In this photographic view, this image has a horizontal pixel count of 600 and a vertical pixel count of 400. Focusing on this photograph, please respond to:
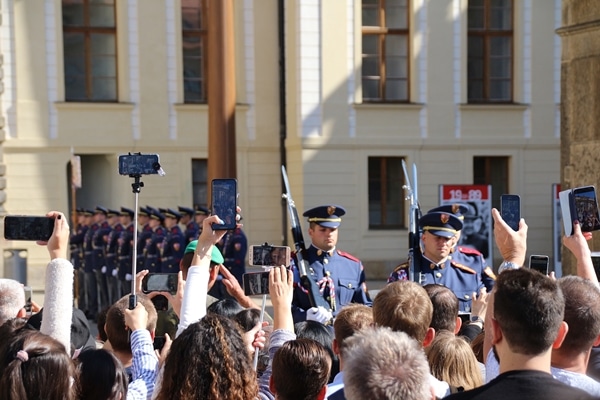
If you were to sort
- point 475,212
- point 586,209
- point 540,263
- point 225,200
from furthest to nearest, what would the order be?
point 475,212, point 540,263, point 586,209, point 225,200

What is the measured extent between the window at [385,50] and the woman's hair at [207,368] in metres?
18.2

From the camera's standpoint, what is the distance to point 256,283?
14.9 feet

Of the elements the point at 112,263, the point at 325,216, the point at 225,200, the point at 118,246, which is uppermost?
the point at 225,200

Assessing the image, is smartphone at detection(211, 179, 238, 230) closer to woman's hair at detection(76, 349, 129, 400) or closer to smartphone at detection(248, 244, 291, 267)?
smartphone at detection(248, 244, 291, 267)

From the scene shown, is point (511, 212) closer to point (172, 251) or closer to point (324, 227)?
point (324, 227)

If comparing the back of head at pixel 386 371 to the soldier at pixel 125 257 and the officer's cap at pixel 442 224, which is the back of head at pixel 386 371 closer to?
the officer's cap at pixel 442 224

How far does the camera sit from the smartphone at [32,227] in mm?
4488

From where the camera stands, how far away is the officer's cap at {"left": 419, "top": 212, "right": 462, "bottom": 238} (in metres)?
7.55

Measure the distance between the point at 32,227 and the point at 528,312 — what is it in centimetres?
230

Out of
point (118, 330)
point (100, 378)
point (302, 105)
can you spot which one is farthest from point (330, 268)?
point (302, 105)

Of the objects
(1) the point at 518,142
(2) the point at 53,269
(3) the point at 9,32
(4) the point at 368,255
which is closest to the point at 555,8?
(1) the point at 518,142

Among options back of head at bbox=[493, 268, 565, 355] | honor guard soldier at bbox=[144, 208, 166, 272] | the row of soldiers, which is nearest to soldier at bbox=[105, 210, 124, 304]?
the row of soldiers

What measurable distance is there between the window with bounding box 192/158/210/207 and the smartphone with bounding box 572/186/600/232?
51.3 feet

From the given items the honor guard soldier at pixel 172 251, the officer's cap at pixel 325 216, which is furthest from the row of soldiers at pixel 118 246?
the officer's cap at pixel 325 216
